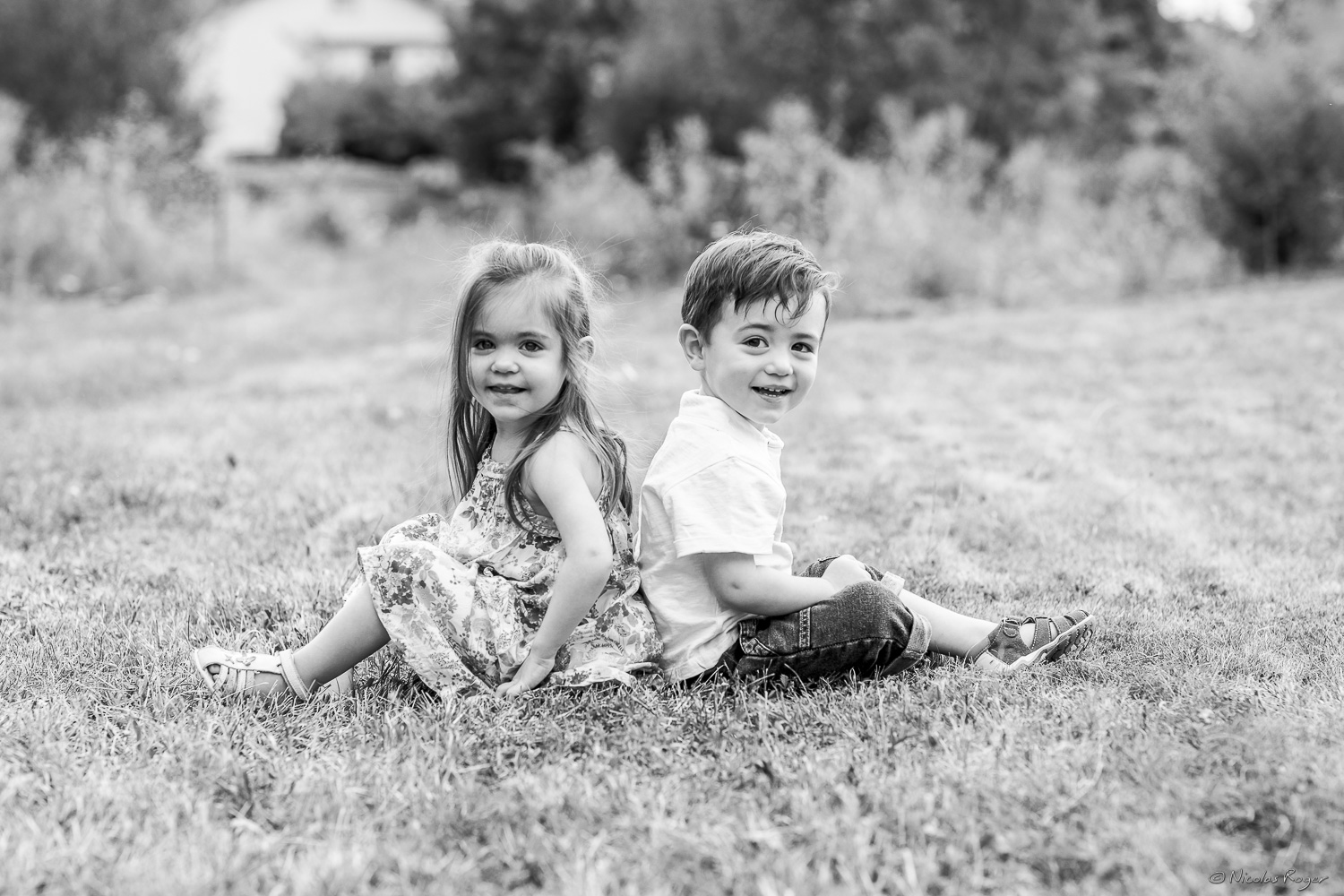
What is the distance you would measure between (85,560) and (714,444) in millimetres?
2110

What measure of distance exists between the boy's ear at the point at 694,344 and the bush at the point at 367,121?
2983 centimetres

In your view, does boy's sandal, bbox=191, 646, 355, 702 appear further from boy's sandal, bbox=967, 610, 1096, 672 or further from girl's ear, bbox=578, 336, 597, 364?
boy's sandal, bbox=967, 610, 1096, 672

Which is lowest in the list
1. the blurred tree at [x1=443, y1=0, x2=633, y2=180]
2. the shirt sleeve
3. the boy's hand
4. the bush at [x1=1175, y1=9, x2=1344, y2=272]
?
the boy's hand

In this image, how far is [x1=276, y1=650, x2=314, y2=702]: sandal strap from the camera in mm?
2689

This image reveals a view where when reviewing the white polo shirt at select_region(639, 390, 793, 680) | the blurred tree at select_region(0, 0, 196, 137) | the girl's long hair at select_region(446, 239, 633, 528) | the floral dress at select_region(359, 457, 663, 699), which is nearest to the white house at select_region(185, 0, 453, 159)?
the blurred tree at select_region(0, 0, 196, 137)

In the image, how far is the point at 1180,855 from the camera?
1927mm

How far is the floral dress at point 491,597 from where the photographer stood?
2652 millimetres

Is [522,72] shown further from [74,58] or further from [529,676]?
[529,676]

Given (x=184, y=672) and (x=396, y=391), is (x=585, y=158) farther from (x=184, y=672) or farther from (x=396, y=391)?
(x=184, y=672)

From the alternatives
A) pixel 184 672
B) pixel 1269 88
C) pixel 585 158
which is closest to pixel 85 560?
pixel 184 672

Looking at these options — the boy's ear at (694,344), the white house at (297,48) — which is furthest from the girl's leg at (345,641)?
the white house at (297,48)

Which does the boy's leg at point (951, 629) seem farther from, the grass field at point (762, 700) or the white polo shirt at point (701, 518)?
the white polo shirt at point (701, 518)

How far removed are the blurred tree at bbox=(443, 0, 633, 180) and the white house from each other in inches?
341

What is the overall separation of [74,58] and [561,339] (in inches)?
578
